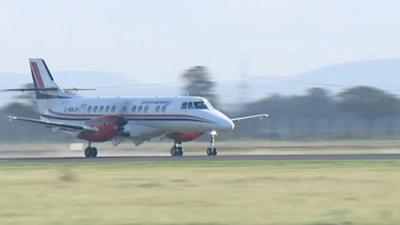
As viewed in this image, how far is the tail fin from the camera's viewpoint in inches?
2530

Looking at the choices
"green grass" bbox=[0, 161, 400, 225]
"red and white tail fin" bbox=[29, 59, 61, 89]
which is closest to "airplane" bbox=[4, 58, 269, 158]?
"red and white tail fin" bbox=[29, 59, 61, 89]

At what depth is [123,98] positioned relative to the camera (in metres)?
62.7

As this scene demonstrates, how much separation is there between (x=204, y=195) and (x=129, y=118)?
34.8m

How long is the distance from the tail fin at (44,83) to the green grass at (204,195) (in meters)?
25.0

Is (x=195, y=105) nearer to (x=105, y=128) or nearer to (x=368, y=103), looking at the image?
(x=105, y=128)

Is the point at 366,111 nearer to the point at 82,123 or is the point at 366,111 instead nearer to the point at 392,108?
the point at 392,108

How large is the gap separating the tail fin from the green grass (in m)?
25.0

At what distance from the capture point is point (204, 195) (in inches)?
1053

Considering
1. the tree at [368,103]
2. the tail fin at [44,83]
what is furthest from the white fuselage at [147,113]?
the tree at [368,103]

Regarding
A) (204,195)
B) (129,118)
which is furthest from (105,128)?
(204,195)

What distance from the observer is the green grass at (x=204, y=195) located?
72.7ft

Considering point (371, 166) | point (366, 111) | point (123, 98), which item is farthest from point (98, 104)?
point (366, 111)

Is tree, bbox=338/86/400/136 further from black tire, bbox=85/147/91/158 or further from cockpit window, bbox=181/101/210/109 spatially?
black tire, bbox=85/147/91/158

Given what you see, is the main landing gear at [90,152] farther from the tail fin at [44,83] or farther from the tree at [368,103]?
the tree at [368,103]
